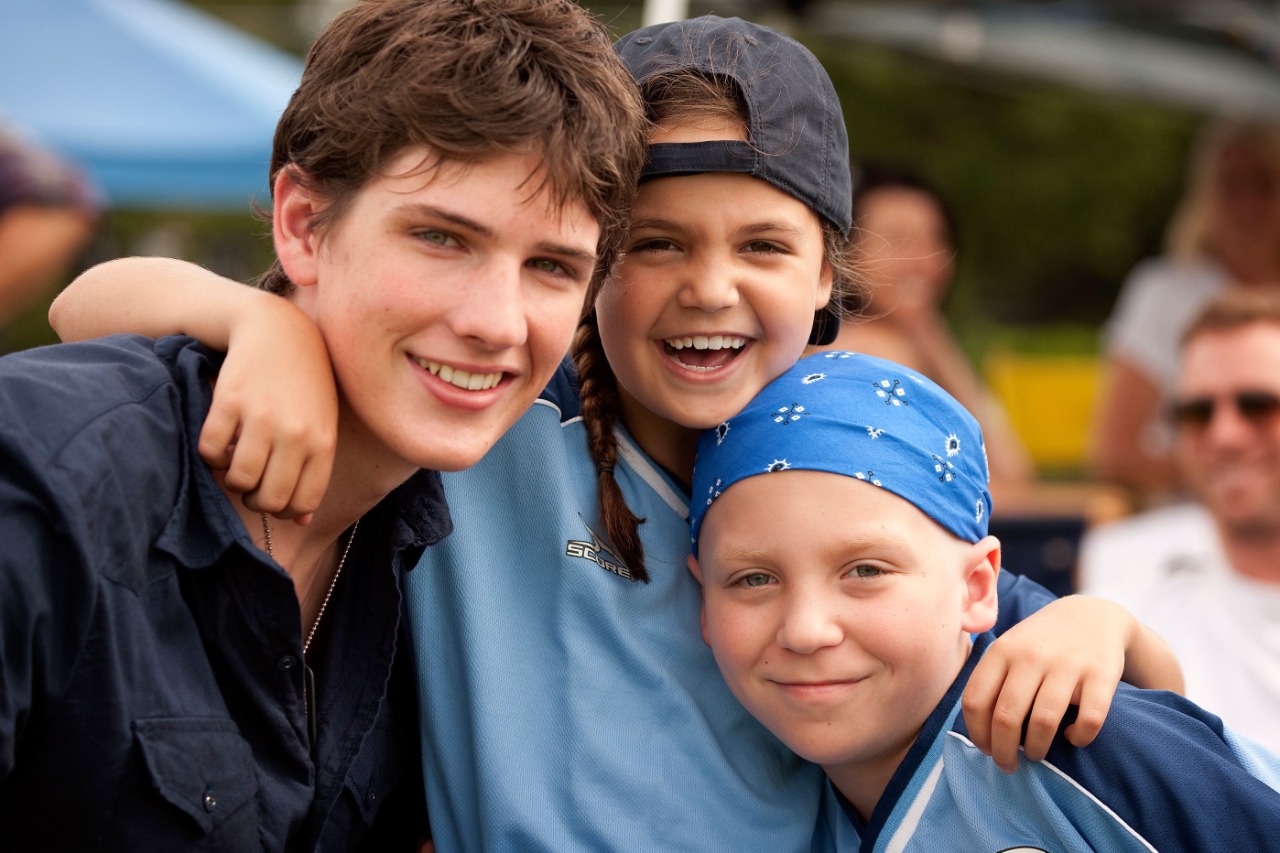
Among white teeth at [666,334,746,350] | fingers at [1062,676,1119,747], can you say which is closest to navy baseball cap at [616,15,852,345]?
white teeth at [666,334,746,350]

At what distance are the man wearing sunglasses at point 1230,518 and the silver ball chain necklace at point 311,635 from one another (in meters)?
2.66

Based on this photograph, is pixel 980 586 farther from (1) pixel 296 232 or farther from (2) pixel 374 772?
(1) pixel 296 232

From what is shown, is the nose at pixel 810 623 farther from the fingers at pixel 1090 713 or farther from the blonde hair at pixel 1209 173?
the blonde hair at pixel 1209 173

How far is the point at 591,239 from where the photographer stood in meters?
2.02

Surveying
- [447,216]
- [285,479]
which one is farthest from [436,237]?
[285,479]

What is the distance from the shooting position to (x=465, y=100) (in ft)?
6.17

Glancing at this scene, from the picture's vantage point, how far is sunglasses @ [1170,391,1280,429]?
167 inches

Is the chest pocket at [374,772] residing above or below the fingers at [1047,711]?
below

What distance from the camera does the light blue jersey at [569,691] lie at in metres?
2.17

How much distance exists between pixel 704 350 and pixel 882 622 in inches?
22.3

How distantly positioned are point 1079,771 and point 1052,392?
1197 cm

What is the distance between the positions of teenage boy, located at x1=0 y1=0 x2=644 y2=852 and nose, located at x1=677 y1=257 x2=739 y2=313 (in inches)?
5.9

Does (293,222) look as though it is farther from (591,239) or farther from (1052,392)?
(1052,392)

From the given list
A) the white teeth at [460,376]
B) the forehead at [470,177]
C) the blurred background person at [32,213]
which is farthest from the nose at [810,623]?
the blurred background person at [32,213]
